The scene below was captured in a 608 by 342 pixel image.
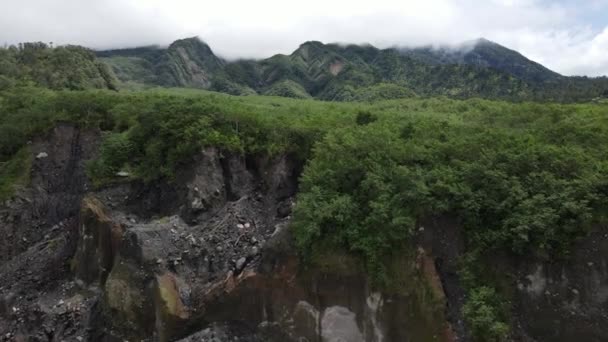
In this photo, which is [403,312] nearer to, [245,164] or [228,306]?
[228,306]

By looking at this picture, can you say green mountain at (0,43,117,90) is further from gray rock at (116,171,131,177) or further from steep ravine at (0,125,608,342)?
steep ravine at (0,125,608,342)

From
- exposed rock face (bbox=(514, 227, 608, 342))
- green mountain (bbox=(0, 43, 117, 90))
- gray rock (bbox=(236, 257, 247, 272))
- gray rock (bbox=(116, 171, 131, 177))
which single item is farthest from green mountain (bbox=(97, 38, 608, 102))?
gray rock (bbox=(236, 257, 247, 272))

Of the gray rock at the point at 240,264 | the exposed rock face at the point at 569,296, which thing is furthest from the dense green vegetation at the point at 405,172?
the gray rock at the point at 240,264

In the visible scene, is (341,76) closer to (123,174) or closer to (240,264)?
(123,174)

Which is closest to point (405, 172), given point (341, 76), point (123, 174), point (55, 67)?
point (123, 174)

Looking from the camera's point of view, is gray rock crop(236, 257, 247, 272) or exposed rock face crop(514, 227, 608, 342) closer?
exposed rock face crop(514, 227, 608, 342)

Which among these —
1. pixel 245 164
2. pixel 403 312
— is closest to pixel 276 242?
pixel 403 312

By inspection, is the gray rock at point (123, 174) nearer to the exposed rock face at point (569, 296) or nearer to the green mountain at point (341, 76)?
the exposed rock face at point (569, 296)
